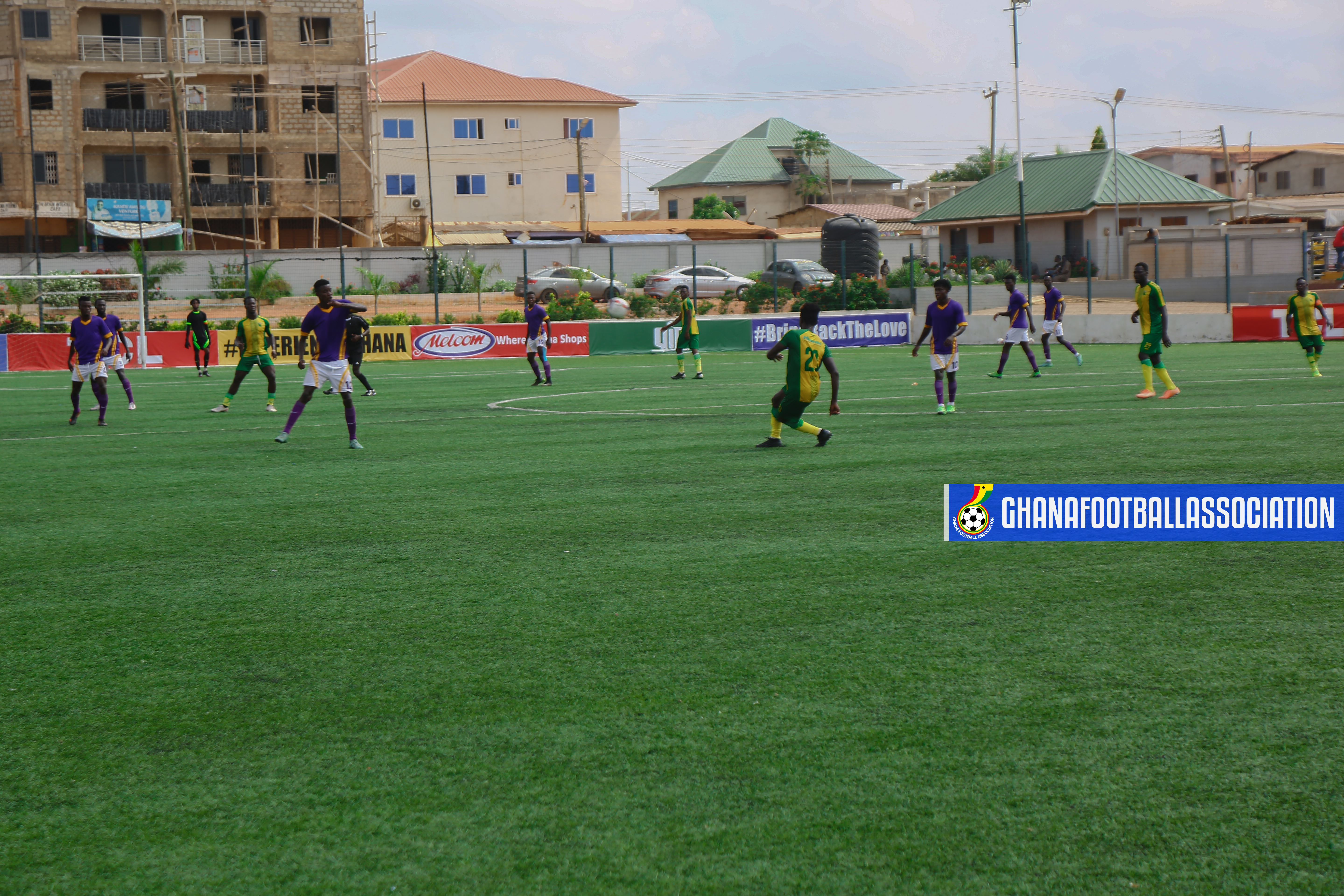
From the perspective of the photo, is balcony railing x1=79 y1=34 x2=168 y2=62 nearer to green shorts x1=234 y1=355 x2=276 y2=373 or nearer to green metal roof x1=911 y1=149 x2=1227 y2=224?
green metal roof x1=911 y1=149 x2=1227 y2=224

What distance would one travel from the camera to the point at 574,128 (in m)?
77.6

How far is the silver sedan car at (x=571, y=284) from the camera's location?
45906 mm

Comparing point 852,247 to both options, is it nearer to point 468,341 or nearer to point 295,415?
point 468,341

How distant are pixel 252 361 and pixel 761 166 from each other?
7237 centimetres

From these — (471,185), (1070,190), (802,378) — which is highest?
(471,185)

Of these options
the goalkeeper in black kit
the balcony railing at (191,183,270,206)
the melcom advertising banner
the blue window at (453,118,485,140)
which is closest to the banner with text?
the goalkeeper in black kit

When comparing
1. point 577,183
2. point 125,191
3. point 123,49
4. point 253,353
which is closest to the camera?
point 253,353

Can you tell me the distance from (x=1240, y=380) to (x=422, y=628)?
18.6 m

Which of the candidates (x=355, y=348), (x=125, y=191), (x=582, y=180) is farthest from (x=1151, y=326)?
(x=582, y=180)

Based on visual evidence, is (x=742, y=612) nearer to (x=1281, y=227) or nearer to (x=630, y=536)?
(x=630, y=536)

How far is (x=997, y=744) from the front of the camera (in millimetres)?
4828

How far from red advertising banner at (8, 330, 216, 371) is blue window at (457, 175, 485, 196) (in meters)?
41.9

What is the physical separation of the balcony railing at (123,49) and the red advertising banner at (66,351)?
2642cm

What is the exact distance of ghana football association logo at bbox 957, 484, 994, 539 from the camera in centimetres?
852
